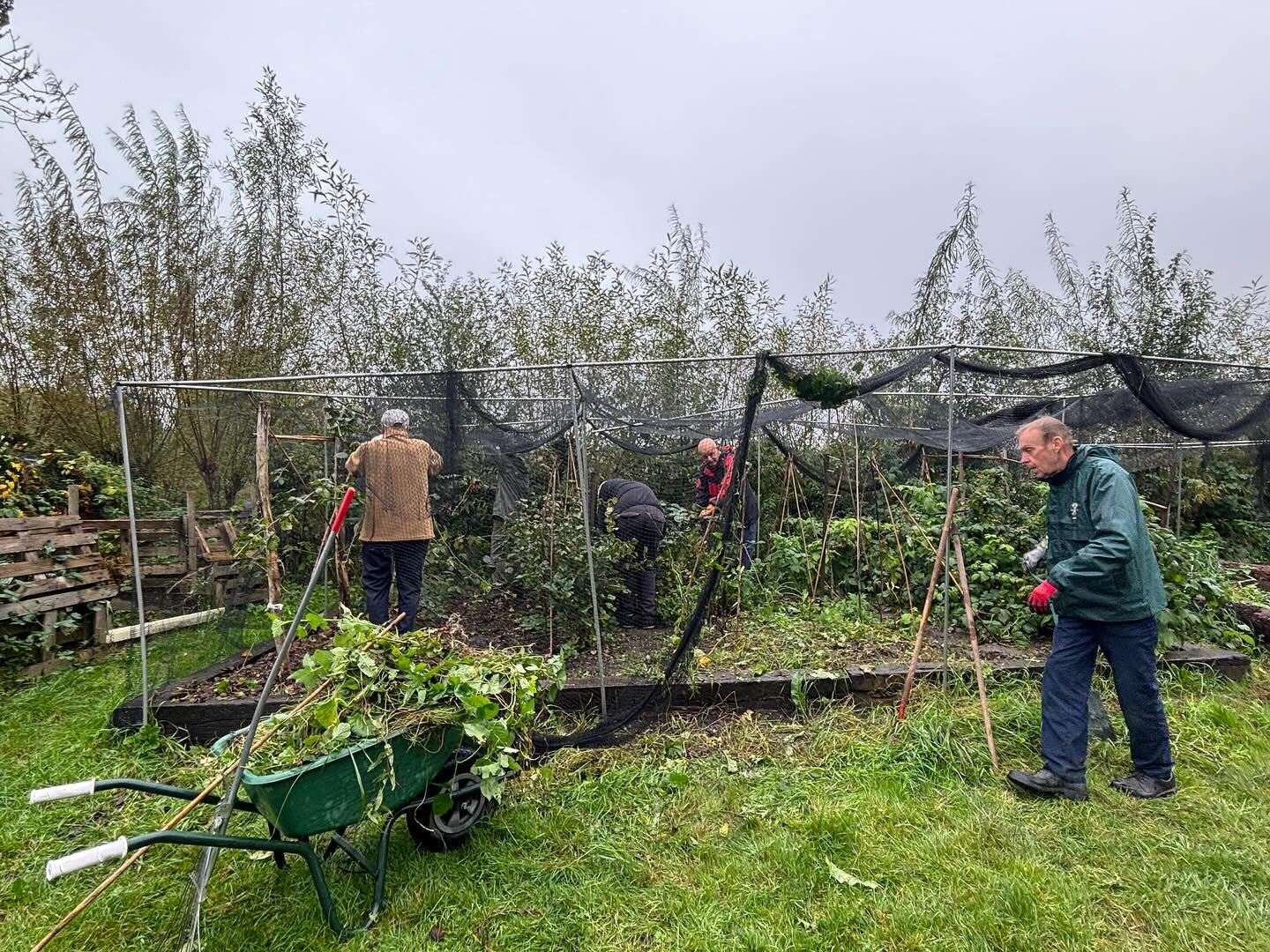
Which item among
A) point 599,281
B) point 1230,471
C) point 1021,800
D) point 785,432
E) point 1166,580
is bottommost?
point 1021,800

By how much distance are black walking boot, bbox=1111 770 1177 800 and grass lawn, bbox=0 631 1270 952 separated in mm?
56

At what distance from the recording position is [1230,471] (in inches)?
275

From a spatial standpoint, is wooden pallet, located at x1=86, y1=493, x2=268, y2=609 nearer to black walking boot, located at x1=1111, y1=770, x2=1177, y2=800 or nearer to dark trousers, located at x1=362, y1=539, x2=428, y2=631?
dark trousers, located at x1=362, y1=539, x2=428, y2=631

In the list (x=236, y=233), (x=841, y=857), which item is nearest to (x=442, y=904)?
(x=841, y=857)

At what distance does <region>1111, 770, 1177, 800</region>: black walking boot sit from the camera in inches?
114

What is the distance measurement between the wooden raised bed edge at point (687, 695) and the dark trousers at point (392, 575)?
80 cm

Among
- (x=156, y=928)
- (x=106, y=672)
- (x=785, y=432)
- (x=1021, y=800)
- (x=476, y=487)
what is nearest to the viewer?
(x=156, y=928)

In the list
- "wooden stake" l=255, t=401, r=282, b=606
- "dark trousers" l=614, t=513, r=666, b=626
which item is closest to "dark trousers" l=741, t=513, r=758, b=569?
"dark trousers" l=614, t=513, r=666, b=626

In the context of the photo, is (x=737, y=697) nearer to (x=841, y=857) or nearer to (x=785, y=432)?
(x=841, y=857)

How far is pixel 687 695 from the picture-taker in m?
3.85

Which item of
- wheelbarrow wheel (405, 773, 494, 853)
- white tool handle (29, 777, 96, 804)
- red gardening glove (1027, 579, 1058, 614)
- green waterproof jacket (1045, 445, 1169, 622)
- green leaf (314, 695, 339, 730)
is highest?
green waterproof jacket (1045, 445, 1169, 622)

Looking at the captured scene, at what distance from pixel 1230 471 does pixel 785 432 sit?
18.8 ft

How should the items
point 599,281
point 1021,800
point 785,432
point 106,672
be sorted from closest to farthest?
point 1021,800 → point 106,672 → point 785,432 → point 599,281

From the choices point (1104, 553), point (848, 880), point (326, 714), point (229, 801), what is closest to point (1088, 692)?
point (1104, 553)
